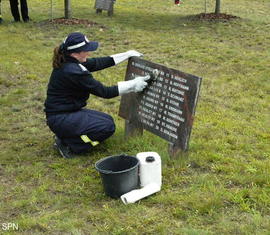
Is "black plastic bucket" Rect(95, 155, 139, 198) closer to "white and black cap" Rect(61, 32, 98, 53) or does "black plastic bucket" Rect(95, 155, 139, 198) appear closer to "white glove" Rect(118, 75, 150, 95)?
"white glove" Rect(118, 75, 150, 95)

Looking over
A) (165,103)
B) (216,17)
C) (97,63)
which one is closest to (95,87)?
(97,63)

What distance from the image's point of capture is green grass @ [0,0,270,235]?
393 centimetres

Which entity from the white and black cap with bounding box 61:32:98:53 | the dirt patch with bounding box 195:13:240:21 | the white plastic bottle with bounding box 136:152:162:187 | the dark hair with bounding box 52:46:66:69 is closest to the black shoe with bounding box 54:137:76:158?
the dark hair with bounding box 52:46:66:69


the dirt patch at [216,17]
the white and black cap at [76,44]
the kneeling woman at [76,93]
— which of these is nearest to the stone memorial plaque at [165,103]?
the kneeling woman at [76,93]

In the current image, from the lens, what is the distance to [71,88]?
5.10m

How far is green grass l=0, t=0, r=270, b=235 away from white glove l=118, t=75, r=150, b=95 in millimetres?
733

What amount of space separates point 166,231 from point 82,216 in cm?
78

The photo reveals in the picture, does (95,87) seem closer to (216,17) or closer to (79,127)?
(79,127)

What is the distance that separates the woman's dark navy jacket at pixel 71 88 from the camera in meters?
4.94

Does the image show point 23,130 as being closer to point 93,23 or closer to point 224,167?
point 224,167

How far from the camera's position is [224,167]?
479 centimetres

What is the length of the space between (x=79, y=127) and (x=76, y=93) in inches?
15.0

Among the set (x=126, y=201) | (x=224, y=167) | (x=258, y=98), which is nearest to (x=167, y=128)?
(x=224, y=167)

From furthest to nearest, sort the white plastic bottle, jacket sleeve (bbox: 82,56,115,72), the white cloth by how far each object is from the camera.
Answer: jacket sleeve (bbox: 82,56,115,72), the white plastic bottle, the white cloth
